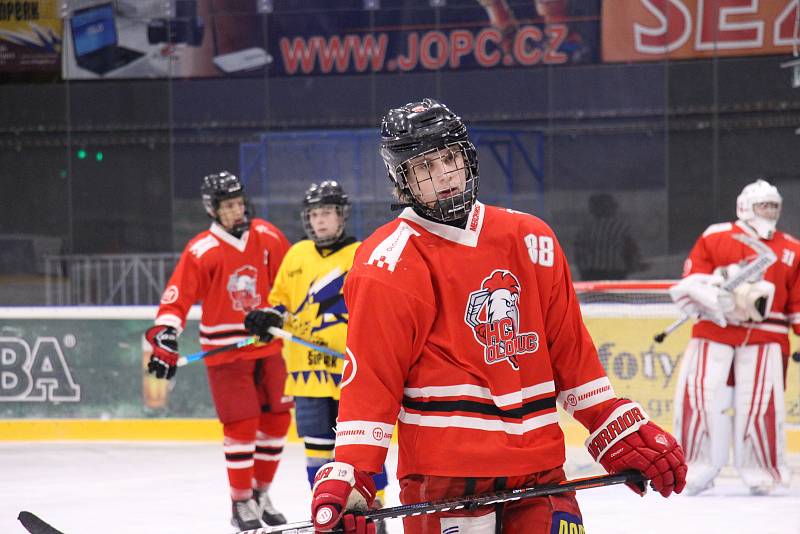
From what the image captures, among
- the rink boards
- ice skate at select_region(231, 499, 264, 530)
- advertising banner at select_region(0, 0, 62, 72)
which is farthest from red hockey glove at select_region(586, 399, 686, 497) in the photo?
advertising banner at select_region(0, 0, 62, 72)

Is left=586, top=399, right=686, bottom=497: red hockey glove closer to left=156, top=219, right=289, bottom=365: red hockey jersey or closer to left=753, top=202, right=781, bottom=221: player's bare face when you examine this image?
left=156, top=219, right=289, bottom=365: red hockey jersey

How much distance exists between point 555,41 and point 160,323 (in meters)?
4.57

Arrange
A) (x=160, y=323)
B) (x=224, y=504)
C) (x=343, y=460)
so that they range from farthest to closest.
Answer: (x=224, y=504), (x=160, y=323), (x=343, y=460)

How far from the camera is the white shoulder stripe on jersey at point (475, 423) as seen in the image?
72.6 inches

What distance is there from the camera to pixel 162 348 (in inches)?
166

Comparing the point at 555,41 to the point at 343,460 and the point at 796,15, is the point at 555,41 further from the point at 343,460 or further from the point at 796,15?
the point at 343,460

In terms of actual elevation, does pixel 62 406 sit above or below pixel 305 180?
below

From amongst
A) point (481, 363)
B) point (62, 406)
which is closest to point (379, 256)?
point (481, 363)

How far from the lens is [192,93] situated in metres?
8.44

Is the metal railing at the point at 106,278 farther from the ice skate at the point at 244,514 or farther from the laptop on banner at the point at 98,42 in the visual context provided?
the ice skate at the point at 244,514

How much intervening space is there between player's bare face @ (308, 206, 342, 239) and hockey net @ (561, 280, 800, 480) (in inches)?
76.0

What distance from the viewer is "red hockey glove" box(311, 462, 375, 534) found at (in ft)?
5.57

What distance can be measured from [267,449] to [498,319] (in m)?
2.66

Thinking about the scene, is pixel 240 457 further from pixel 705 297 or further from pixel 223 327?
pixel 705 297
